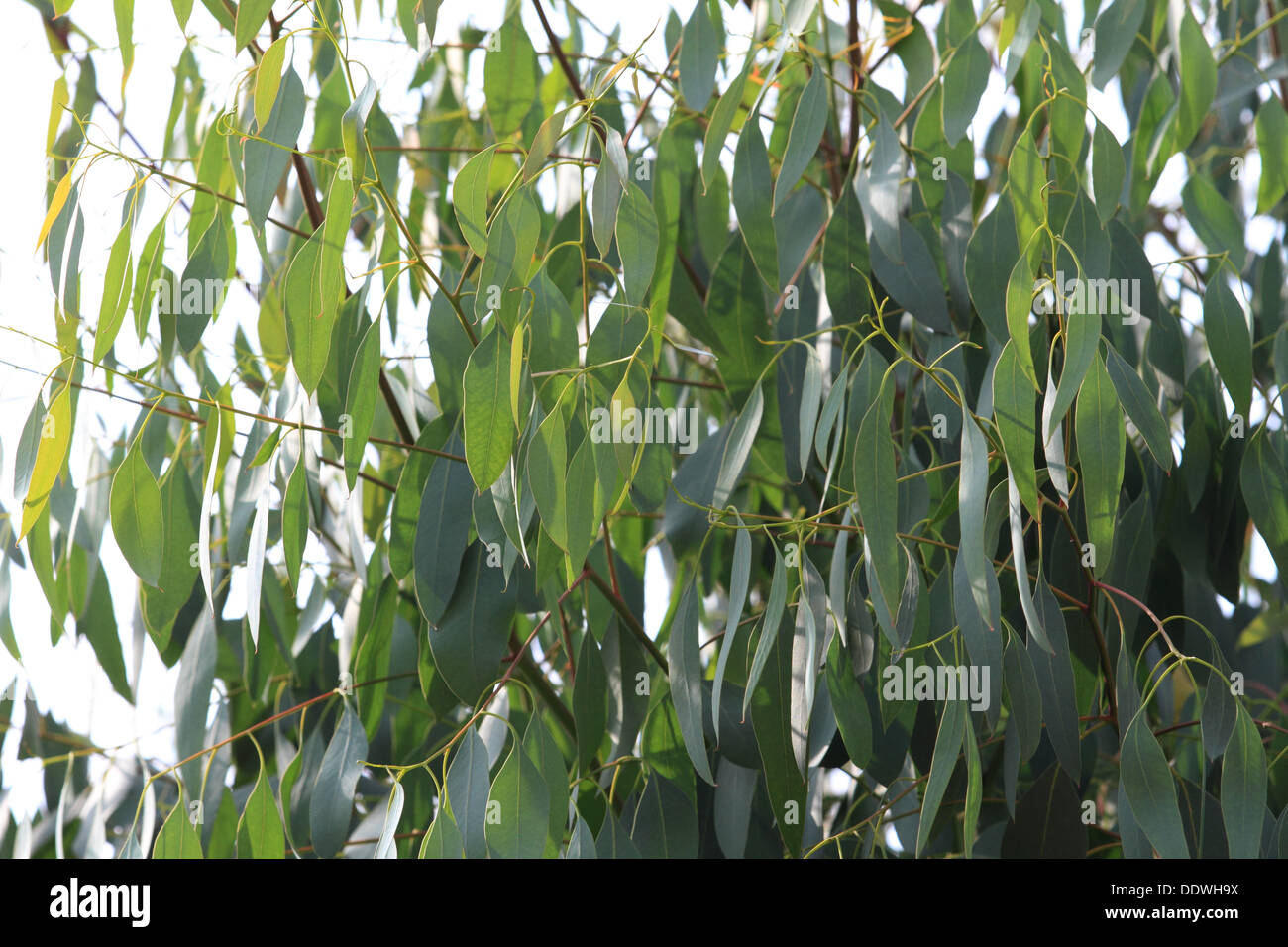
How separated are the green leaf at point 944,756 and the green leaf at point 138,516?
65 cm

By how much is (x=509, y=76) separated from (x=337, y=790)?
0.75 metres

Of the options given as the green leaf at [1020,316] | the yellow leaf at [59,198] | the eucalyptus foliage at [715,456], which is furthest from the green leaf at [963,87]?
the yellow leaf at [59,198]

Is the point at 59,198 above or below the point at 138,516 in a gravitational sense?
above

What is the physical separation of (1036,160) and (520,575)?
59 centimetres

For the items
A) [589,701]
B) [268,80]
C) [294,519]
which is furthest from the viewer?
[589,701]

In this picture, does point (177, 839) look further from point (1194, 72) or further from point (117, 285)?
point (1194, 72)

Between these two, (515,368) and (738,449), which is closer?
(515,368)

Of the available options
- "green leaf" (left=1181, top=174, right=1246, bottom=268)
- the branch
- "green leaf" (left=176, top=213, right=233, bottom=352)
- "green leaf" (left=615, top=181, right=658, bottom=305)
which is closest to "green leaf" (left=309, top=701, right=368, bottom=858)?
the branch

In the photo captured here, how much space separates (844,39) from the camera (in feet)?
3.99

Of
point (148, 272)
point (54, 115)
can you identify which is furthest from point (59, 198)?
point (54, 115)

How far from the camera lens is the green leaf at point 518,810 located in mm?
851

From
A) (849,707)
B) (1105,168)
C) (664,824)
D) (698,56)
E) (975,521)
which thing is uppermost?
(698,56)

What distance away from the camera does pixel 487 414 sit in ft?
2.60
